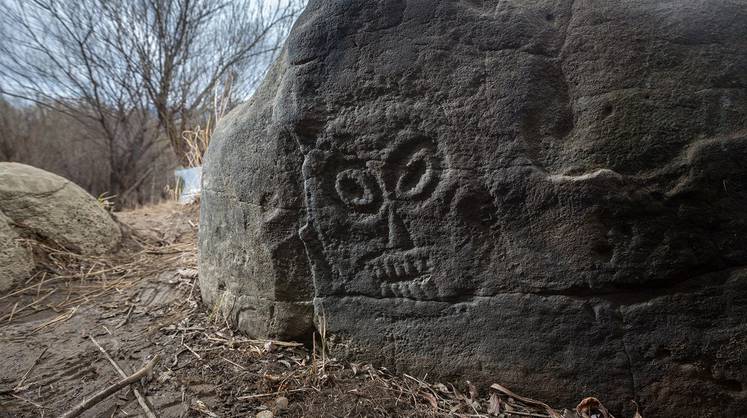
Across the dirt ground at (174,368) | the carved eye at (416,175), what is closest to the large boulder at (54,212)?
the dirt ground at (174,368)

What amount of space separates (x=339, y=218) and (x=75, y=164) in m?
7.13

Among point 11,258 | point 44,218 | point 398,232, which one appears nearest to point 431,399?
point 398,232

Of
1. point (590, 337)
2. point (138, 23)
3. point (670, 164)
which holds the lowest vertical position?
point (590, 337)

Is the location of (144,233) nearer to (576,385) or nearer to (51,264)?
(51,264)

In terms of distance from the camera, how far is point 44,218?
2588 mm

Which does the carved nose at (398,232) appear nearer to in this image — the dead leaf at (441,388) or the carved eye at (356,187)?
the carved eye at (356,187)

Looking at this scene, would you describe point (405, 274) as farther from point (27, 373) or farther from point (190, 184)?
point (190, 184)

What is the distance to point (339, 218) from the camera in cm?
143

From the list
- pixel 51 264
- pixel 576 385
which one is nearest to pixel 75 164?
pixel 51 264

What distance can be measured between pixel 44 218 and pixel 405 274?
89.2 inches

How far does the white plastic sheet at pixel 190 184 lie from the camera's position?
12.9 ft

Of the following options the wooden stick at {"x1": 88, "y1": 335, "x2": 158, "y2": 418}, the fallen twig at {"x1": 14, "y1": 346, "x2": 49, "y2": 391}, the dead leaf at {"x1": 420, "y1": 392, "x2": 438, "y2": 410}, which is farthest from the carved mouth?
the fallen twig at {"x1": 14, "y1": 346, "x2": 49, "y2": 391}

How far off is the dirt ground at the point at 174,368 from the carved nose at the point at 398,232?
1.37 feet

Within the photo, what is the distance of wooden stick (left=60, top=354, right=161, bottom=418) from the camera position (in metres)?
1.27
